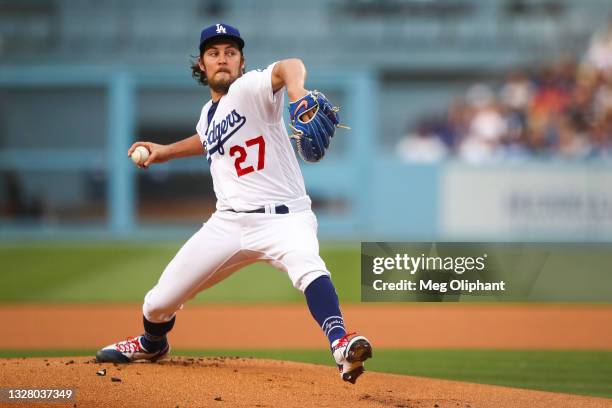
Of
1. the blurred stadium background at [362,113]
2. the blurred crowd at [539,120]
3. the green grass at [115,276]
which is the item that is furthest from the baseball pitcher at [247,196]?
the blurred crowd at [539,120]

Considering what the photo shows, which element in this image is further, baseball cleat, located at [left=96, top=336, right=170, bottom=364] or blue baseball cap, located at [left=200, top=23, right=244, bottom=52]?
baseball cleat, located at [left=96, top=336, right=170, bottom=364]

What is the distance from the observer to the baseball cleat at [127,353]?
489cm

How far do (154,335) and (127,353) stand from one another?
0.18 m

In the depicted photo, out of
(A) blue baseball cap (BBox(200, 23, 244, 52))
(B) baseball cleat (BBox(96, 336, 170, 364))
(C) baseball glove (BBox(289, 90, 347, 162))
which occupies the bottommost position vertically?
(B) baseball cleat (BBox(96, 336, 170, 364))

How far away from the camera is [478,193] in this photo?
605 inches

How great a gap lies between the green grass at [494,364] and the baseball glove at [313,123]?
2.23m

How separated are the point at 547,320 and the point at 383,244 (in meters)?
4.27

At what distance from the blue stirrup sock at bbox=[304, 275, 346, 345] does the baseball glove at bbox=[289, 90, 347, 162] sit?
681 millimetres

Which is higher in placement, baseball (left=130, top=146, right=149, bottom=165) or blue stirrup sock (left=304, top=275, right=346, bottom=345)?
baseball (left=130, top=146, right=149, bottom=165)

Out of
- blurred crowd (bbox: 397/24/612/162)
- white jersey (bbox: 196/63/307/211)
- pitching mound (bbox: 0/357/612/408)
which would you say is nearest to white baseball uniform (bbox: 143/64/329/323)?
white jersey (bbox: 196/63/307/211)

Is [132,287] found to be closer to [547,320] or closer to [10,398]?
[547,320]

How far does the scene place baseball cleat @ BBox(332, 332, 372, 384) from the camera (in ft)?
12.7

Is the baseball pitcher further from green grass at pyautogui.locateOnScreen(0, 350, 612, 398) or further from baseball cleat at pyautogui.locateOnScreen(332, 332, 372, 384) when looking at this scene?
green grass at pyautogui.locateOnScreen(0, 350, 612, 398)

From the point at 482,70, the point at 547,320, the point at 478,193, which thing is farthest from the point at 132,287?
the point at 482,70
